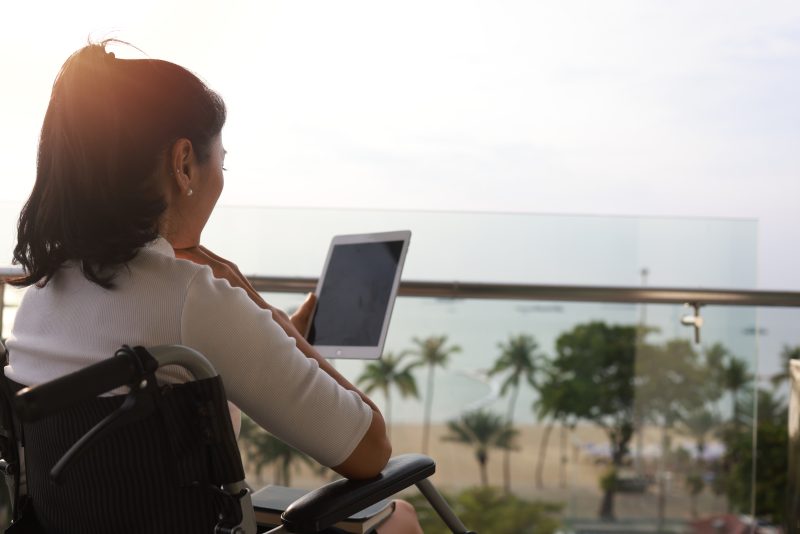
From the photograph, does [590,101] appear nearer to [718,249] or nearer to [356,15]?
[356,15]

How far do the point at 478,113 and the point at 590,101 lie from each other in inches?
56.2

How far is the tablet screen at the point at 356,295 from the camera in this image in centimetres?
183

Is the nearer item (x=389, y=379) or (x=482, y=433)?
(x=389, y=379)

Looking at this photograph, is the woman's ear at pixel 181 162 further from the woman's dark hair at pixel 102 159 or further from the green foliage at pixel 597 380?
the green foliage at pixel 597 380

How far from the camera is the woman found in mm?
1043

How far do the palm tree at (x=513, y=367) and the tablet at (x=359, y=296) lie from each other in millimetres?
1507

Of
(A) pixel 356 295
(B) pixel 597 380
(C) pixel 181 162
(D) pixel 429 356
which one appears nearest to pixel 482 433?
(D) pixel 429 356

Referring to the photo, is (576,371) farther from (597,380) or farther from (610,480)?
(610,480)

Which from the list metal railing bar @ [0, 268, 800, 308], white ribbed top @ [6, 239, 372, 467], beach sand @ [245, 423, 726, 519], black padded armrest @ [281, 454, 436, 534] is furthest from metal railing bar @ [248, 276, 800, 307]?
white ribbed top @ [6, 239, 372, 467]

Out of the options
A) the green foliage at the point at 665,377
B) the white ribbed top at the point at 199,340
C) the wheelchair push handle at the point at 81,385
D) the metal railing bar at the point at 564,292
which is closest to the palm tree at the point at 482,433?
the green foliage at the point at 665,377

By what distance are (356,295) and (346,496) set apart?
787 millimetres

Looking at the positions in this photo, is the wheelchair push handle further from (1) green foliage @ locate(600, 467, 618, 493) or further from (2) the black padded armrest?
(1) green foliage @ locate(600, 467, 618, 493)

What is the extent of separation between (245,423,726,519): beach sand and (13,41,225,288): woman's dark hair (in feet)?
7.14

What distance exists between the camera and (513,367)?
343 cm
